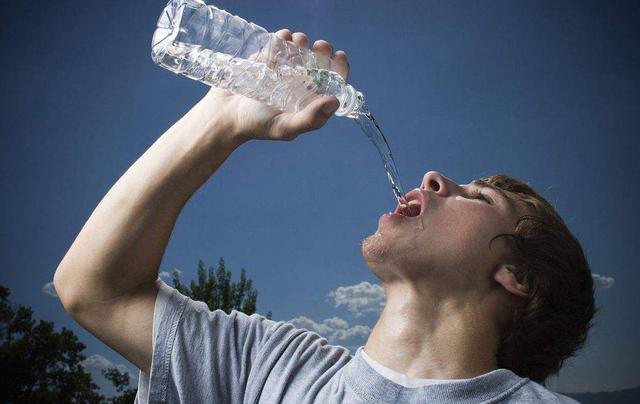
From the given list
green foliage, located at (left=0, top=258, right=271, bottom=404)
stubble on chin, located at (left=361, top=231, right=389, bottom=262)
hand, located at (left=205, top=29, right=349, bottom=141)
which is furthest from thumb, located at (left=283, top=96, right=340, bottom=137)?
green foliage, located at (left=0, top=258, right=271, bottom=404)

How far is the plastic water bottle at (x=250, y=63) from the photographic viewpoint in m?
1.38

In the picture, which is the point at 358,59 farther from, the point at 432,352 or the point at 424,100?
the point at 432,352

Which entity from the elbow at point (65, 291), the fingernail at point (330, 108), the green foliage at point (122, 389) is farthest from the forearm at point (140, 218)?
the green foliage at point (122, 389)

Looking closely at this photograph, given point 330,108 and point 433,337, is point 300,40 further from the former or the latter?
point 433,337

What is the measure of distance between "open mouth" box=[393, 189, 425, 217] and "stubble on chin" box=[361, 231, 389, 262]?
11cm

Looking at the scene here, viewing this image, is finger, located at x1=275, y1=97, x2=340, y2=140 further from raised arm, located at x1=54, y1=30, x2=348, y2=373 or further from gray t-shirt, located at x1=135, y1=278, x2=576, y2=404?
gray t-shirt, located at x1=135, y1=278, x2=576, y2=404

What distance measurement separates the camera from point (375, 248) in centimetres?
153

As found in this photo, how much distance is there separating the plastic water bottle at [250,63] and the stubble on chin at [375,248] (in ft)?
1.00

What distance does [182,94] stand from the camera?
855 cm

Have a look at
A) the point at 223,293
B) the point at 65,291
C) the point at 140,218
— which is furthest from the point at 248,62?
the point at 223,293

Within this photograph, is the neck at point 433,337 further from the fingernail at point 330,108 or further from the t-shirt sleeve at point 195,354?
the fingernail at point 330,108

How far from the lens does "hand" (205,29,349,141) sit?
4.25 feet

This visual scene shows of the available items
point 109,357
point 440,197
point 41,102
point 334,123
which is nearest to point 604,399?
point 334,123

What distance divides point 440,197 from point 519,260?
24cm
